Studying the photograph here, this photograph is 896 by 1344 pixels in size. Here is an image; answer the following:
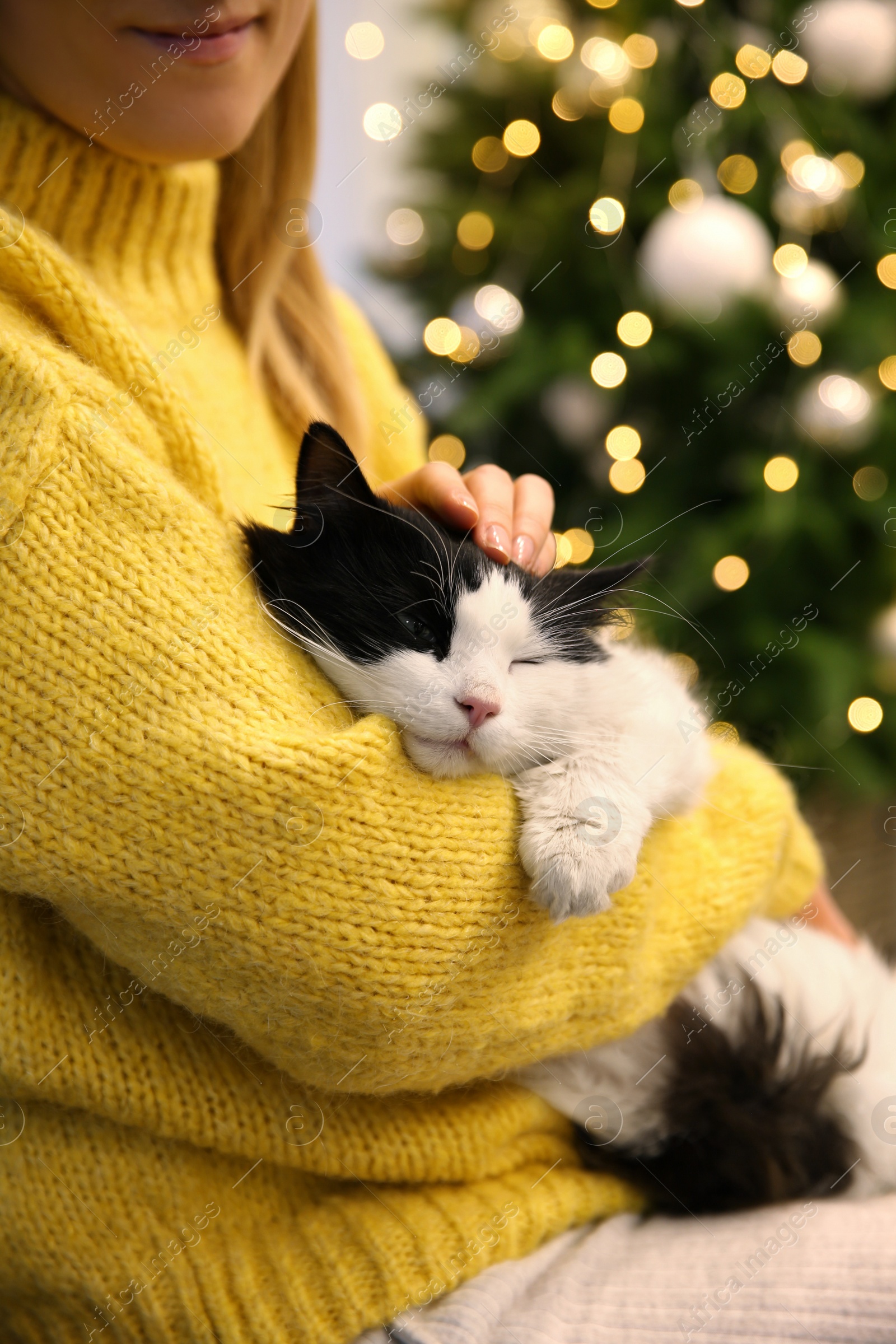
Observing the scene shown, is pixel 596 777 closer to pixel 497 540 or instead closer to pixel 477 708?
pixel 477 708

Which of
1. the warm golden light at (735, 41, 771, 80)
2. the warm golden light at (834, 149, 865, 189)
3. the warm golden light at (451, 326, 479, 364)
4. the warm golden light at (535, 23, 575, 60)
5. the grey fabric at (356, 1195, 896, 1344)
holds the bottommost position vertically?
the grey fabric at (356, 1195, 896, 1344)

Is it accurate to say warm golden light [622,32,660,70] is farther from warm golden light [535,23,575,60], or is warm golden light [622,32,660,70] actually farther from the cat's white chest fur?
the cat's white chest fur

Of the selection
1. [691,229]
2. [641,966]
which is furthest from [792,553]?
[641,966]

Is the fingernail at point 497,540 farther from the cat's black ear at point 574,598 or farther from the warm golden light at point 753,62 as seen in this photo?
the warm golden light at point 753,62

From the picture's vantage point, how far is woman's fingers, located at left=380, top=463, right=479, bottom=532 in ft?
2.97

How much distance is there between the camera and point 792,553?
6.46 feet

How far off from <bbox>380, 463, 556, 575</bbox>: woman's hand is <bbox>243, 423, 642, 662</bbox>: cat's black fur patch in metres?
0.03

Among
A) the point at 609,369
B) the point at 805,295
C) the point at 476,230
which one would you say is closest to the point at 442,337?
the point at 476,230

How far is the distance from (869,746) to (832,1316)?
5.06 ft

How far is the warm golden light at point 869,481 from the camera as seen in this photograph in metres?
1.94

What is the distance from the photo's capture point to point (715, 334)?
5.99 feet

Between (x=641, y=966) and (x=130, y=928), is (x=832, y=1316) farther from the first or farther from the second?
(x=130, y=928)

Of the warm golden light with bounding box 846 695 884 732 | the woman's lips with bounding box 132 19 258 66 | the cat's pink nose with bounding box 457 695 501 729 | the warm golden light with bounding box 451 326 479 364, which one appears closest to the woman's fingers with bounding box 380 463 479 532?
the cat's pink nose with bounding box 457 695 501 729

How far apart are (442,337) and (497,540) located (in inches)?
52.2
